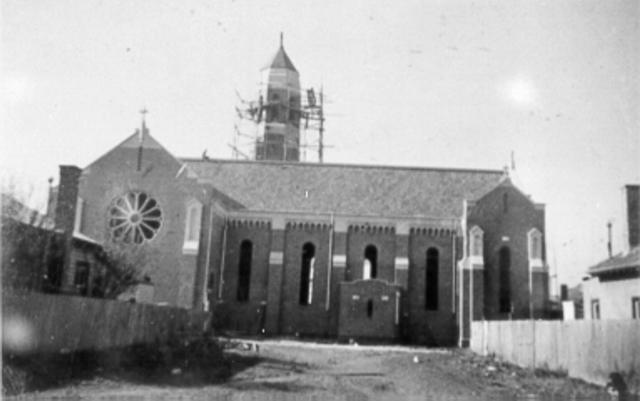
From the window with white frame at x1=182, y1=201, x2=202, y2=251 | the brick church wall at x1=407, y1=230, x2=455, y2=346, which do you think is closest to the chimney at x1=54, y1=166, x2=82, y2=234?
the window with white frame at x1=182, y1=201, x2=202, y2=251

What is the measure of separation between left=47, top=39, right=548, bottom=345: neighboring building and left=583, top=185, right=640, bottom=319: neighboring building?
8.63 m

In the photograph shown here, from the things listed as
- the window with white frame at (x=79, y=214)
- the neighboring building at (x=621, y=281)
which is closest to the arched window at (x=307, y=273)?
the window with white frame at (x=79, y=214)

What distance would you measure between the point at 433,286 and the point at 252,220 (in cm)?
1143

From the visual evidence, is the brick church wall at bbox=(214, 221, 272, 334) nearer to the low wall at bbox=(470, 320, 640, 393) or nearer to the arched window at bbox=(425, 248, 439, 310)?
the arched window at bbox=(425, 248, 439, 310)

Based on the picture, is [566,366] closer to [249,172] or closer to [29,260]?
[29,260]

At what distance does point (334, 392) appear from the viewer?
576 inches

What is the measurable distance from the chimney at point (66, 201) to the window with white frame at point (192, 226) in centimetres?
1109

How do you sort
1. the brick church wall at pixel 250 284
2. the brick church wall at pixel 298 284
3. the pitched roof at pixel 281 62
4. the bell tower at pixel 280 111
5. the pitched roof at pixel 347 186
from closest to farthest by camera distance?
the brick church wall at pixel 250 284 < the brick church wall at pixel 298 284 < the pitched roof at pixel 347 186 < the bell tower at pixel 280 111 < the pitched roof at pixel 281 62

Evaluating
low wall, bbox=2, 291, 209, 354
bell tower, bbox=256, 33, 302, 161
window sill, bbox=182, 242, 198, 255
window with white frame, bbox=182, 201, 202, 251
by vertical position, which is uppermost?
bell tower, bbox=256, 33, 302, 161

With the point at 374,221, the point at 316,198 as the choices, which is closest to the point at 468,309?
the point at 374,221

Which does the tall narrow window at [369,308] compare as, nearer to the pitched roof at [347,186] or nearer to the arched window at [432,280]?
the arched window at [432,280]

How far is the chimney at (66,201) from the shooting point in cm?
2339

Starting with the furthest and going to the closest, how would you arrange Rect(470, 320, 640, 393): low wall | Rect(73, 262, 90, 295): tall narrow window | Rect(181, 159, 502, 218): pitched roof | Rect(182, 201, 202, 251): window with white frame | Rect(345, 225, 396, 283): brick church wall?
Rect(181, 159, 502, 218): pitched roof < Rect(345, 225, 396, 283): brick church wall < Rect(182, 201, 202, 251): window with white frame < Rect(73, 262, 90, 295): tall narrow window < Rect(470, 320, 640, 393): low wall

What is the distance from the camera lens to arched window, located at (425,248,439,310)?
3906 centimetres
